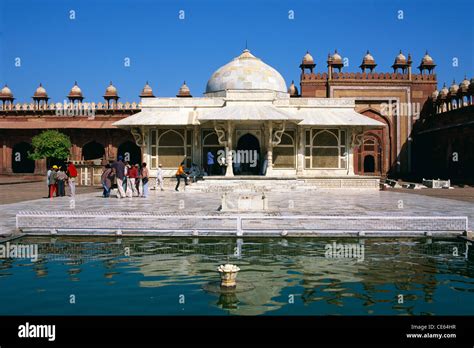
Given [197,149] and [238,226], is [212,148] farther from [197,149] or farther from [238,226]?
[238,226]

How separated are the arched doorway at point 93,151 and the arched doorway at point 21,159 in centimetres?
415

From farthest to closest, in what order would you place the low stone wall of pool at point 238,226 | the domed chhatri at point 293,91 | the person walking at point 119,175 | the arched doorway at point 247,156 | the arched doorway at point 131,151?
the domed chhatri at point 293,91, the arched doorway at point 131,151, the arched doorway at point 247,156, the person walking at point 119,175, the low stone wall of pool at point 238,226

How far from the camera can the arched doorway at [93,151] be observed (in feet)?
130

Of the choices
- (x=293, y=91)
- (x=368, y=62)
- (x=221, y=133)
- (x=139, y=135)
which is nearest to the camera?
(x=221, y=133)

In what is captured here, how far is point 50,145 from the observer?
1346 inches

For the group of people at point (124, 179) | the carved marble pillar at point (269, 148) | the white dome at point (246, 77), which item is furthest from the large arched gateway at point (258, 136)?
the group of people at point (124, 179)

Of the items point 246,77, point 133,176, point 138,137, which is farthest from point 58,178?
point 246,77

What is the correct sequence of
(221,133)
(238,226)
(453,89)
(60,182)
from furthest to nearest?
(453,89)
(221,133)
(60,182)
(238,226)

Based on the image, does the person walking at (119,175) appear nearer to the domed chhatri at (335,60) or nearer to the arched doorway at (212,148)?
the arched doorway at (212,148)

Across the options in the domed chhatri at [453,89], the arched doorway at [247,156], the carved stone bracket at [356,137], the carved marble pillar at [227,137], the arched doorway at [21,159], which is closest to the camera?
the carved marble pillar at [227,137]

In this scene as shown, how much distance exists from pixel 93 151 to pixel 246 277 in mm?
36070

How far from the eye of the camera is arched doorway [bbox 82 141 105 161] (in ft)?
130

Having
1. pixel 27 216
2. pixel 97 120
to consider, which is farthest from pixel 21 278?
pixel 97 120
